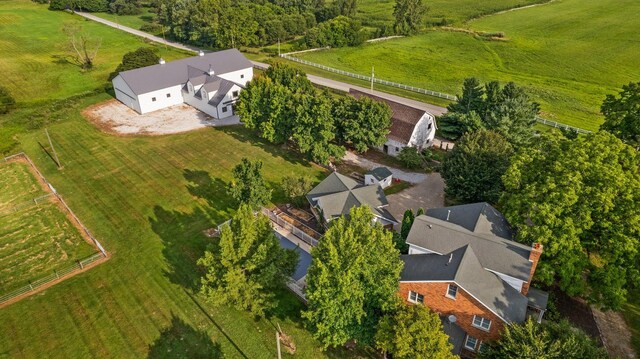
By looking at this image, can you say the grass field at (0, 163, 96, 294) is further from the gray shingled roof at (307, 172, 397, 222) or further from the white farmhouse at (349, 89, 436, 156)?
the white farmhouse at (349, 89, 436, 156)

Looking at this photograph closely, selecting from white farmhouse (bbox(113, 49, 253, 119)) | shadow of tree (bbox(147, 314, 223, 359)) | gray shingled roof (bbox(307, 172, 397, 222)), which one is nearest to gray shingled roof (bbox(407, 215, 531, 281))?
gray shingled roof (bbox(307, 172, 397, 222))

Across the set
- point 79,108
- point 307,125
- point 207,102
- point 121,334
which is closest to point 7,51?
point 79,108

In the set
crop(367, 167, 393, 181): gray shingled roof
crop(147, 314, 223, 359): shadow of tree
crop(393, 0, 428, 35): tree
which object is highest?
crop(393, 0, 428, 35): tree

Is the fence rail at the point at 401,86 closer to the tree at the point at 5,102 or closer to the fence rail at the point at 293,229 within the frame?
the fence rail at the point at 293,229

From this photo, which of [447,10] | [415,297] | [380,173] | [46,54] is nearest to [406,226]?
[415,297]

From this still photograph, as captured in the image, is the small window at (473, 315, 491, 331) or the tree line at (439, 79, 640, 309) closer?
the small window at (473, 315, 491, 331)

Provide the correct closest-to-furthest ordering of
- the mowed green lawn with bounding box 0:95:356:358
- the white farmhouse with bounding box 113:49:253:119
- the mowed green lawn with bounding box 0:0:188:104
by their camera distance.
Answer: the mowed green lawn with bounding box 0:95:356:358, the white farmhouse with bounding box 113:49:253:119, the mowed green lawn with bounding box 0:0:188:104
